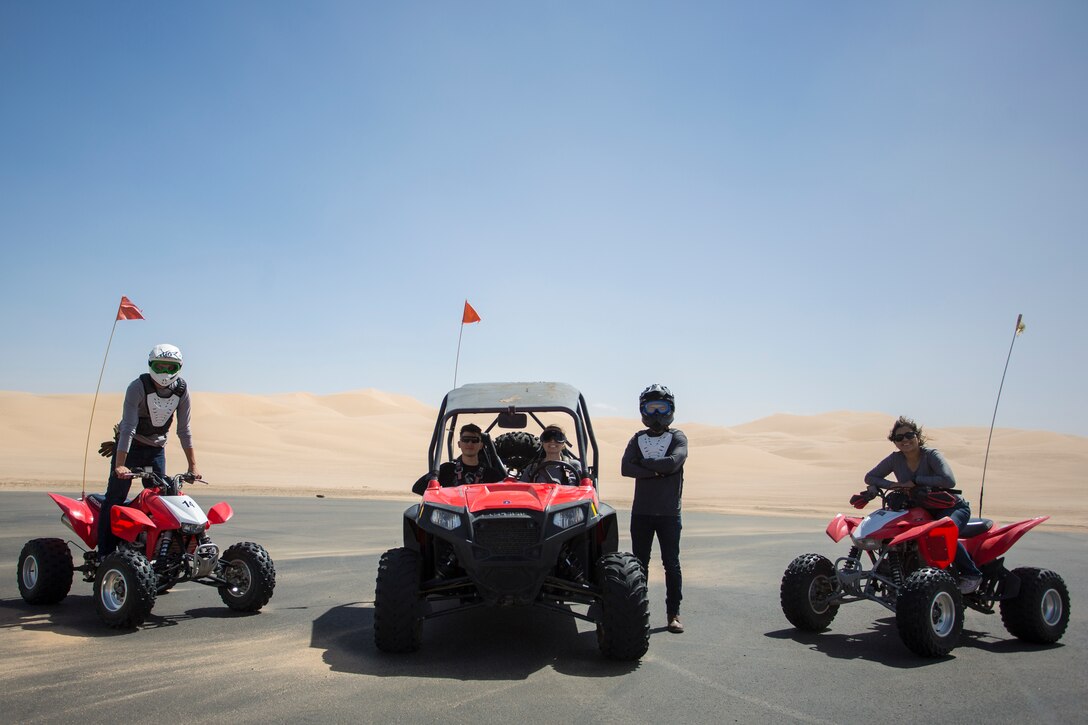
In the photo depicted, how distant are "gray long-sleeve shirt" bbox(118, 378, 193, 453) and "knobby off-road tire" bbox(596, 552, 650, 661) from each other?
363 cm

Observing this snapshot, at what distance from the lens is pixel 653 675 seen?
5.53 m

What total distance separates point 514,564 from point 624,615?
0.82 meters

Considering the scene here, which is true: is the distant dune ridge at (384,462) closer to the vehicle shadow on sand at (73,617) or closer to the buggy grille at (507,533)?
the vehicle shadow on sand at (73,617)

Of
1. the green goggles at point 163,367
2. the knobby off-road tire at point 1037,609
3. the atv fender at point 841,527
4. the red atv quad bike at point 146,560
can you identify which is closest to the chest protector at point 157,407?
the green goggles at point 163,367

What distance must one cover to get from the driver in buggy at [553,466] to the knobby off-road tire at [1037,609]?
3661 millimetres

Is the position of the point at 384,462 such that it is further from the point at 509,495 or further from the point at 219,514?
the point at 509,495

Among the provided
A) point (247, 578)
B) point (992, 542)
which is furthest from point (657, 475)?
point (247, 578)

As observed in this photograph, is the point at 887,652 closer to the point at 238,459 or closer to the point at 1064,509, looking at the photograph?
the point at 1064,509

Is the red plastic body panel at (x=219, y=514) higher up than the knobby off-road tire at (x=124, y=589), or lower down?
higher up

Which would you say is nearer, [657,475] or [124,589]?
[124,589]

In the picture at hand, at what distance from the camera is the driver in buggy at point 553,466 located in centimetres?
695

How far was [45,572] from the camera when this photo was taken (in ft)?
23.4

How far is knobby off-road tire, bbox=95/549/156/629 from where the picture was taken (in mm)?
6230

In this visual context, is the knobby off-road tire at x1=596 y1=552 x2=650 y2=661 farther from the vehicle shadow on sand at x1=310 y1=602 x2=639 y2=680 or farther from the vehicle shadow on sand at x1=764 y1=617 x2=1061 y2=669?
the vehicle shadow on sand at x1=764 y1=617 x2=1061 y2=669
